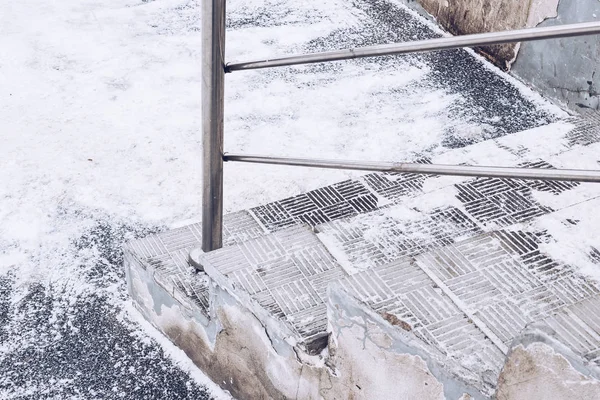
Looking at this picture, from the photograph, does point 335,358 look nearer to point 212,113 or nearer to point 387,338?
point 387,338

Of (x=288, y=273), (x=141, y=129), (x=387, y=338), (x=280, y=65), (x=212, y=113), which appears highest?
(x=280, y=65)

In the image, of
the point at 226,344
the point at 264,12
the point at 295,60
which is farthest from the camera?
the point at 264,12

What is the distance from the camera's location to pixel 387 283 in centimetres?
180

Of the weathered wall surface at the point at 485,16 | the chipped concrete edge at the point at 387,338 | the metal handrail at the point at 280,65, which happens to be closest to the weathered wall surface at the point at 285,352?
the chipped concrete edge at the point at 387,338

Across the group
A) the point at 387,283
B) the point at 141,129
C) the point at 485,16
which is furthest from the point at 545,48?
the point at 387,283

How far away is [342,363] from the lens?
1748 mm

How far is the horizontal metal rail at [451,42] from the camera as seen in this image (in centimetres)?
113

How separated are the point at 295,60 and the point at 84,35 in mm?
3241

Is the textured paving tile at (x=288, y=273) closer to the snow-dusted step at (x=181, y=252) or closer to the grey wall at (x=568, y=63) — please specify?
the snow-dusted step at (x=181, y=252)

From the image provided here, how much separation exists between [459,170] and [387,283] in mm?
477

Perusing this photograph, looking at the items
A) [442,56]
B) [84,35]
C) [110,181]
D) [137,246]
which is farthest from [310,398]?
[84,35]

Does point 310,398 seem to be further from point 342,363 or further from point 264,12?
point 264,12

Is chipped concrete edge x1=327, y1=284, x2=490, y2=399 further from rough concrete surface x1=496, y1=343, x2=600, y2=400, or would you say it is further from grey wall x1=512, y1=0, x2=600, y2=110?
grey wall x1=512, y1=0, x2=600, y2=110

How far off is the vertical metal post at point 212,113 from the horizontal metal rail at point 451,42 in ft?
0.15
